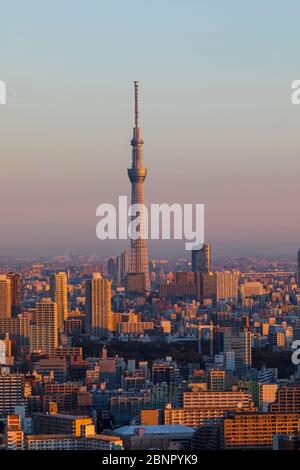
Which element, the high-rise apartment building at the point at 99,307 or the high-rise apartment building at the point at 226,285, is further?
the high-rise apartment building at the point at 99,307

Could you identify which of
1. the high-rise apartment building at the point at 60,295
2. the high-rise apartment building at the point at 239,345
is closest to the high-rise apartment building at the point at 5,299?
the high-rise apartment building at the point at 60,295

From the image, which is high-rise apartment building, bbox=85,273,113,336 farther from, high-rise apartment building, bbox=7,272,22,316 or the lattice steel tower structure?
high-rise apartment building, bbox=7,272,22,316

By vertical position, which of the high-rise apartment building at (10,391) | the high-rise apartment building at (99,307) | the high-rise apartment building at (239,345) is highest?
the high-rise apartment building at (99,307)

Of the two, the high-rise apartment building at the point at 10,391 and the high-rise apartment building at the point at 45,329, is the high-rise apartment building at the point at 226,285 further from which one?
the high-rise apartment building at the point at 10,391

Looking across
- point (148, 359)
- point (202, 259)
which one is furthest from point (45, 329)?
point (202, 259)

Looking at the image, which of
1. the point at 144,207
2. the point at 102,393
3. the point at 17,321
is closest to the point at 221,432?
the point at 102,393
